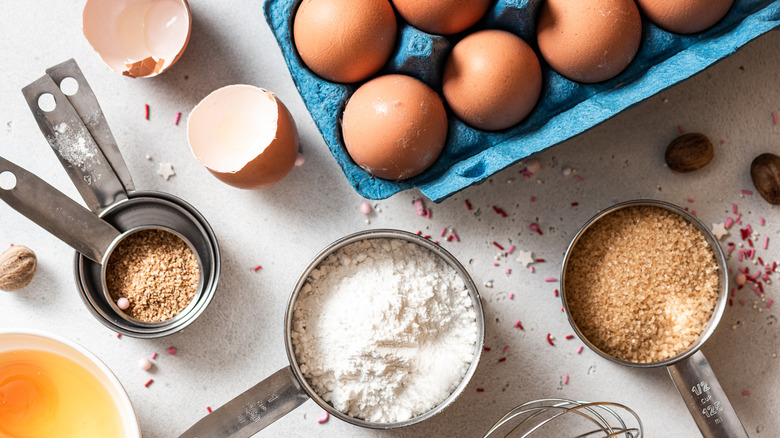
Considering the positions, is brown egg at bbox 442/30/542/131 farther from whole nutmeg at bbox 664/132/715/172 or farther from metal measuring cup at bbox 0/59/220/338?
metal measuring cup at bbox 0/59/220/338

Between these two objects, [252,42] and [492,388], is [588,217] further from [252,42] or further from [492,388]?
[252,42]

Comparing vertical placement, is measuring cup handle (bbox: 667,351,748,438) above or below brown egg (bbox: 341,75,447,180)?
below

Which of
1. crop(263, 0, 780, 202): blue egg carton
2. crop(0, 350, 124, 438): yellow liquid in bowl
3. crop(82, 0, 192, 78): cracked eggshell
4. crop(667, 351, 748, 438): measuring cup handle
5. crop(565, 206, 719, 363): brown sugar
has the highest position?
crop(82, 0, 192, 78): cracked eggshell

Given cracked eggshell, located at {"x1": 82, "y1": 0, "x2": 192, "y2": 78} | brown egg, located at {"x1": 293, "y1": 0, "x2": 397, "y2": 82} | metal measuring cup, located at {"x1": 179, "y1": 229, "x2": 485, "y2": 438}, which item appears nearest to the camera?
brown egg, located at {"x1": 293, "y1": 0, "x2": 397, "y2": 82}

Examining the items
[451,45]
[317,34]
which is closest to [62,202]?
[317,34]

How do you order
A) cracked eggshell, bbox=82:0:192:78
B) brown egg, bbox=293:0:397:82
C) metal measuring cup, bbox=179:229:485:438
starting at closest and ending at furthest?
1. brown egg, bbox=293:0:397:82
2. metal measuring cup, bbox=179:229:485:438
3. cracked eggshell, bbox=82:0:192:78

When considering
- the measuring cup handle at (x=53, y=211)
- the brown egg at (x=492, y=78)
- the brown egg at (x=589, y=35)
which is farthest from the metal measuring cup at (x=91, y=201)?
the brown egg at (x=589, y=35)

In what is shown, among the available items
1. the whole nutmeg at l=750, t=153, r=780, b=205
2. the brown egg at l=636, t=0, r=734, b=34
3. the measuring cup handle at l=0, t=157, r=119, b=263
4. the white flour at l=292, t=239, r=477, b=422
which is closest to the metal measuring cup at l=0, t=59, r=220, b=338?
the measuring cup handle at l=0, t=157, r=119, b=263
